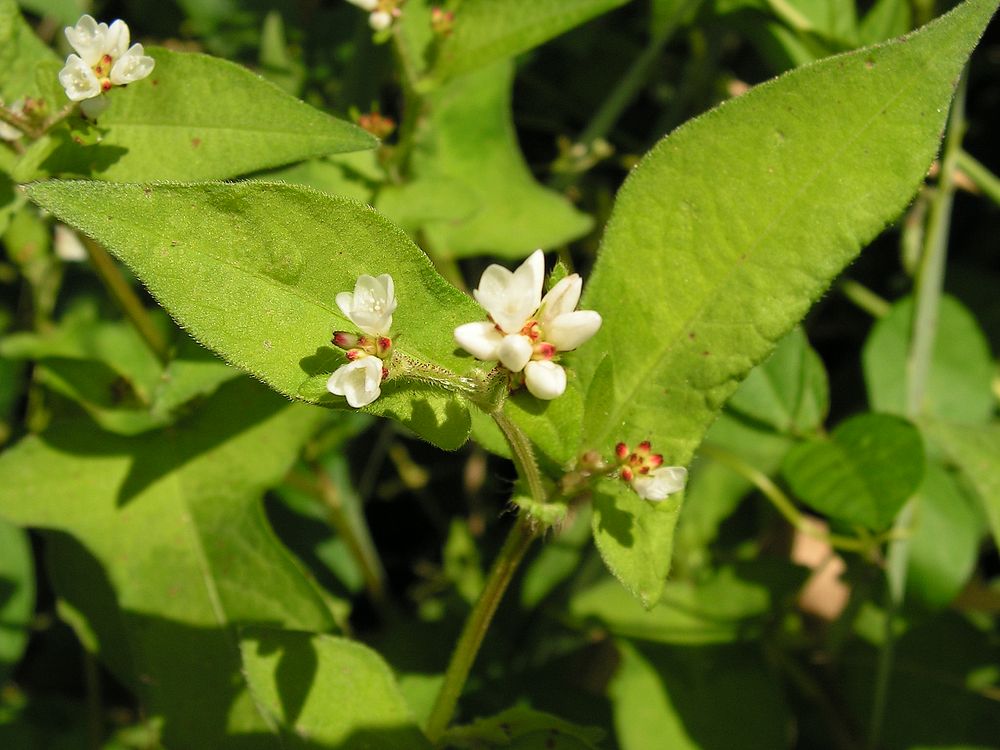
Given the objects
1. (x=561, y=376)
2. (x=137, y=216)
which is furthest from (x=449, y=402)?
(x=137, y=216)

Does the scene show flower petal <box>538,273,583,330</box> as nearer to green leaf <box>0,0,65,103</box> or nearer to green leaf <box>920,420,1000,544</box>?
green leaf <box>0,0,65,103</box>

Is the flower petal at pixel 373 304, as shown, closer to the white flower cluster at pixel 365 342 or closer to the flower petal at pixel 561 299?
the white flower cluster at pixel 365 342

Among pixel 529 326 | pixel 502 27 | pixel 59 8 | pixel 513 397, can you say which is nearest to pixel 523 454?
pixel 513 397

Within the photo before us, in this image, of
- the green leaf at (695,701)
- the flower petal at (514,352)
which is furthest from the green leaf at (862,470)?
the flower petal at (514,352)

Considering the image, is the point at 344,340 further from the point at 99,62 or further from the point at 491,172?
the point at 491,172

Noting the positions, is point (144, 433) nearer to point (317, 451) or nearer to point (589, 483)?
point (317, 451)
